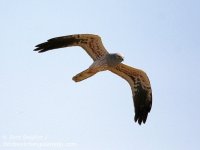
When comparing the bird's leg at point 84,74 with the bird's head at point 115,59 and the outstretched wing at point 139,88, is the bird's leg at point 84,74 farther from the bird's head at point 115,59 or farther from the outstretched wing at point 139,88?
the outstretched wing at point 139,88

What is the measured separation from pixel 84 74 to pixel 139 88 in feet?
8.34

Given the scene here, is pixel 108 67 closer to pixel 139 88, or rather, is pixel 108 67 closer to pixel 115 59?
pixel 115 59

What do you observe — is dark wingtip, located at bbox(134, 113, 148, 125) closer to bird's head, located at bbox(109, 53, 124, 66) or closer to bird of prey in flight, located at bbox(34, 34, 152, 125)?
bird of prey in flight, located at bbox(34, 34, 152, 125)

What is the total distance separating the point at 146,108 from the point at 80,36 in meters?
3.34

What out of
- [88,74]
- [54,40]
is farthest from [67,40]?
[88,74]

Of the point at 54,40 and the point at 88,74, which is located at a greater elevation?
the point at 54,40

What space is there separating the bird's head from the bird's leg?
2.17 feet

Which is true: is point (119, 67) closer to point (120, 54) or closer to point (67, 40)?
point (120, 54)

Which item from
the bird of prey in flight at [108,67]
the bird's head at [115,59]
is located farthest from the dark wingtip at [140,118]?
the bird's head at [115,59]

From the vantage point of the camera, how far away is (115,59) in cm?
1575

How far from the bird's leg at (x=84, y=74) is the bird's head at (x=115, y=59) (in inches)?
26.1

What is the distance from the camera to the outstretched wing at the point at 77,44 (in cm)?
1614

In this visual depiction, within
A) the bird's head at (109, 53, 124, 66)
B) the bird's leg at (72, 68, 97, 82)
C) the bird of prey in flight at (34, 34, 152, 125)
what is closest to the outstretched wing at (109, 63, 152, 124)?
the bird of prey in flight at (34, 34, 152, 125)

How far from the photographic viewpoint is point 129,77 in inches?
667
